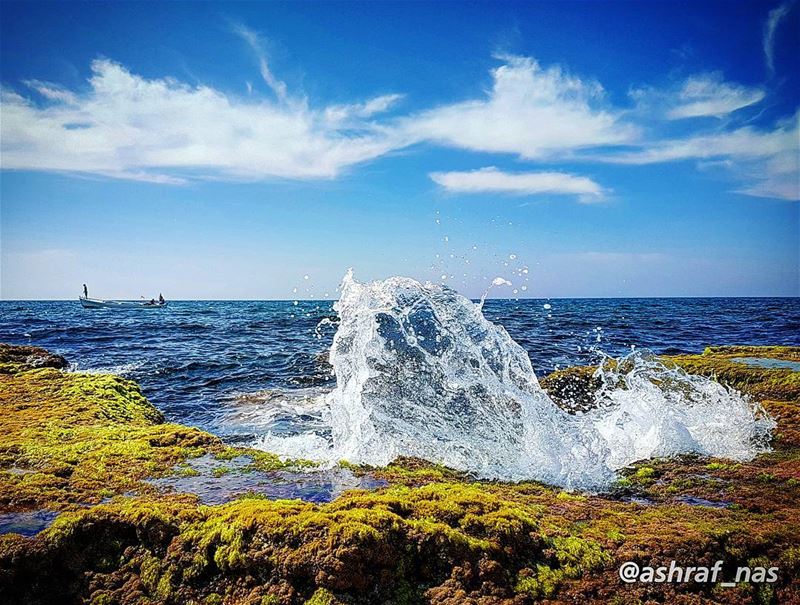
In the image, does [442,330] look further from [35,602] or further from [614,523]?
[35,602]

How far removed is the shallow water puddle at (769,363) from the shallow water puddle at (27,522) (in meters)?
14.3

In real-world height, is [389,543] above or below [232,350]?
above

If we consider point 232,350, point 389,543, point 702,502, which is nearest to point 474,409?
point 702,502

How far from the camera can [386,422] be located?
7.87 m

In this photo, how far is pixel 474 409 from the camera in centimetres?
809

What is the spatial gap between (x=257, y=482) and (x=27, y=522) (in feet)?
6.96

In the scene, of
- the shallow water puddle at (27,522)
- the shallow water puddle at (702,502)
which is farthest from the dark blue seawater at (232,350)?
the shallow water puddle at (702,502)

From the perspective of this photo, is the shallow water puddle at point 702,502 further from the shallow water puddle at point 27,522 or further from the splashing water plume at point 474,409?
the shallow water puddle at point 27,522

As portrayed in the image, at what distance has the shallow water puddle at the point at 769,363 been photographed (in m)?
12.3

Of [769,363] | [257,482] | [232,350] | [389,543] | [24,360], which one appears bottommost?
[232,350]

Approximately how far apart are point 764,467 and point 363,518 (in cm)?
537

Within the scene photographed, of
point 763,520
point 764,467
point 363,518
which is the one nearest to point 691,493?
point 763,520

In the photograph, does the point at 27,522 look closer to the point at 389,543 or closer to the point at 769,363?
the point at 389,543

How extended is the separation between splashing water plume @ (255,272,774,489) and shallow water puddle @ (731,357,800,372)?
11.3 ft
